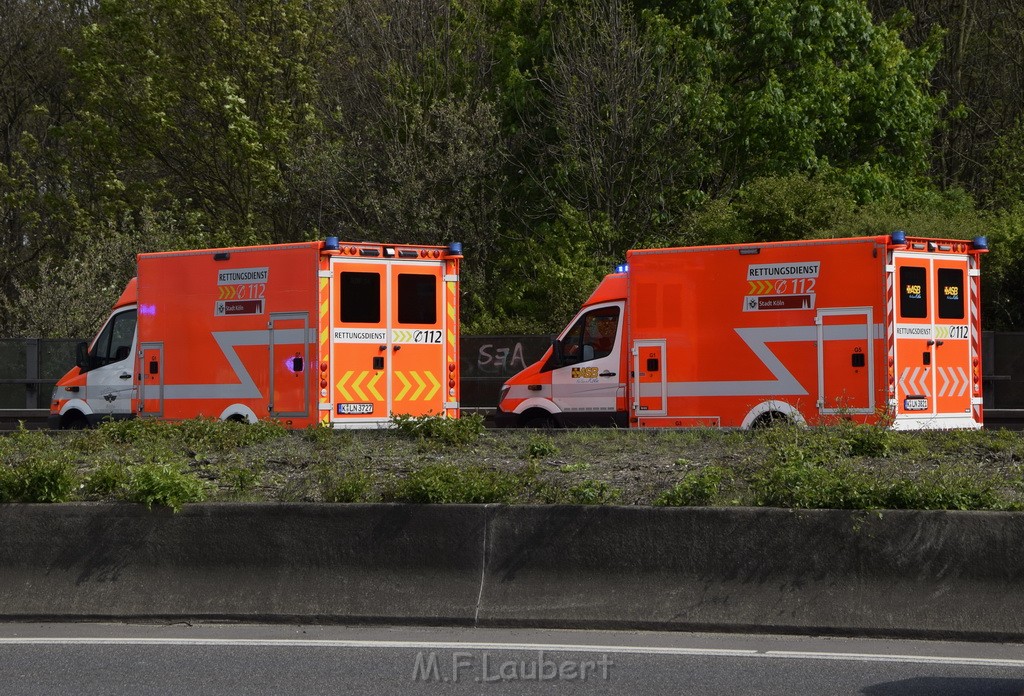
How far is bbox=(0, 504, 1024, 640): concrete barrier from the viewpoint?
309 inches

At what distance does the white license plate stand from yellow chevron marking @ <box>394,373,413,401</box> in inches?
15.2

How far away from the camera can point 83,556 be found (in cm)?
878

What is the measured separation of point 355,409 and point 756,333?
16.9 ft

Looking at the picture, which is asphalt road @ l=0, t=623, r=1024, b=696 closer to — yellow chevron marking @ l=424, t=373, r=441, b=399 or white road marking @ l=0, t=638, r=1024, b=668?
white road marking @ l=0, t=638, r=1024, b=668

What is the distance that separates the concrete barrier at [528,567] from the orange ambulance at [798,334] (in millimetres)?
7558

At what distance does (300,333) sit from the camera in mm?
17250

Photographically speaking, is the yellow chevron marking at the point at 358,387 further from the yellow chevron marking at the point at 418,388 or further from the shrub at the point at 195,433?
the shrub at the point at 195,433

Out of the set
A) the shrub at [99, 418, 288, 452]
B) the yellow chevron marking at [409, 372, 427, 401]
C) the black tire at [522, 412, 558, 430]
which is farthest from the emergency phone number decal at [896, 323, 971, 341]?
the shrub at [99, 418, 288, 452]

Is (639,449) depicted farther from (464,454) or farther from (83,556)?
(83,556)

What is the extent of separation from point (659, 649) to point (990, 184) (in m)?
33.4

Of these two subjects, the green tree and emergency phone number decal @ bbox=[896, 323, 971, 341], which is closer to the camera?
emergency phone number decal @ bbox=[896, 323, 971, 341]

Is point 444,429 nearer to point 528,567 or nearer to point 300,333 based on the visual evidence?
point 528,567

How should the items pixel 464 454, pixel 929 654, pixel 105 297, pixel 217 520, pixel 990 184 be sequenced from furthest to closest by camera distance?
1. pixel 990 184
2. pixel 105 297
3. pixel 464 454
4. pixel 217 520
5. pixel 929 654

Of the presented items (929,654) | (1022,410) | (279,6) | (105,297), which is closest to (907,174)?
(1022,410)
